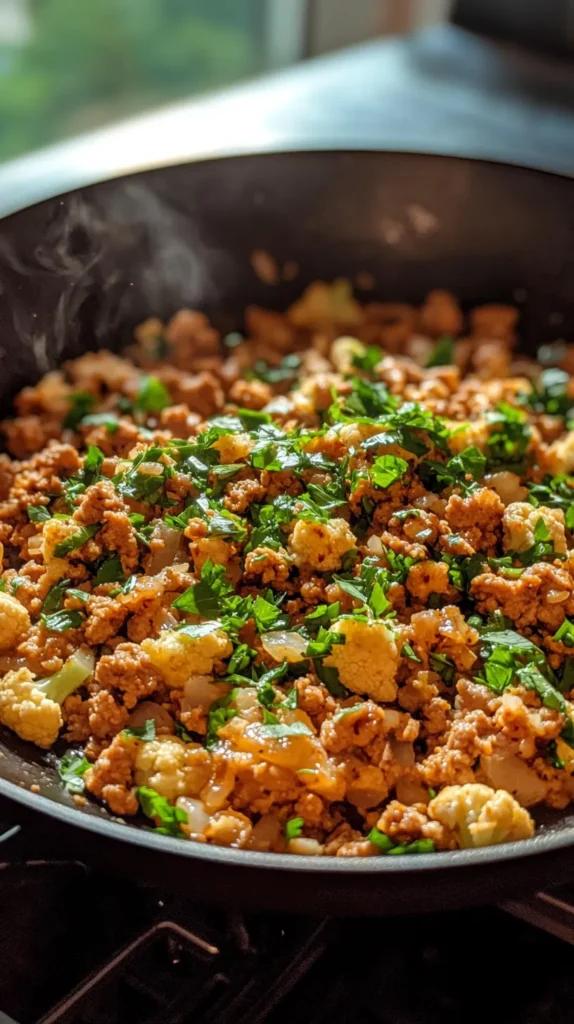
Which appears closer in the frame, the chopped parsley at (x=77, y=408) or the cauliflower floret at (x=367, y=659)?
the cauliflower floret at (x=367, y=659)

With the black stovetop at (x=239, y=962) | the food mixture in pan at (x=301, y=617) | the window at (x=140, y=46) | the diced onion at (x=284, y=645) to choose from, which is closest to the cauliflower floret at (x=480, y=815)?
the food mixture in pan at (x=301, y=617)

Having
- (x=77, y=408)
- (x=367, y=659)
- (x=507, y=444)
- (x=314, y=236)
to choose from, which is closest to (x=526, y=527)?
(x=507, y=444)

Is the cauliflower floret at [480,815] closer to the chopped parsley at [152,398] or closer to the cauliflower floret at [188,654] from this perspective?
the cauliflower floret at [188,654]

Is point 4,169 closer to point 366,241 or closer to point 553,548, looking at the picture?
point 366,241

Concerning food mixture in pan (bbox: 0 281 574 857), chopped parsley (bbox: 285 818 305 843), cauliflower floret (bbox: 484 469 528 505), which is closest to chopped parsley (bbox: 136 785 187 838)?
food mixture in pan (bbox: 0 281 574 857)

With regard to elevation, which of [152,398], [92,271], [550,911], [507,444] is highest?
[92,271]

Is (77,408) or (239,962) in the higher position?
(77,408)

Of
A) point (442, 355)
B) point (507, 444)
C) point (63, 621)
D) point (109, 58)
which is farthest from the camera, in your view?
point (109, 58)

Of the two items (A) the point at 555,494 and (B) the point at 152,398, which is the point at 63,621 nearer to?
(B) the point at 152,398
